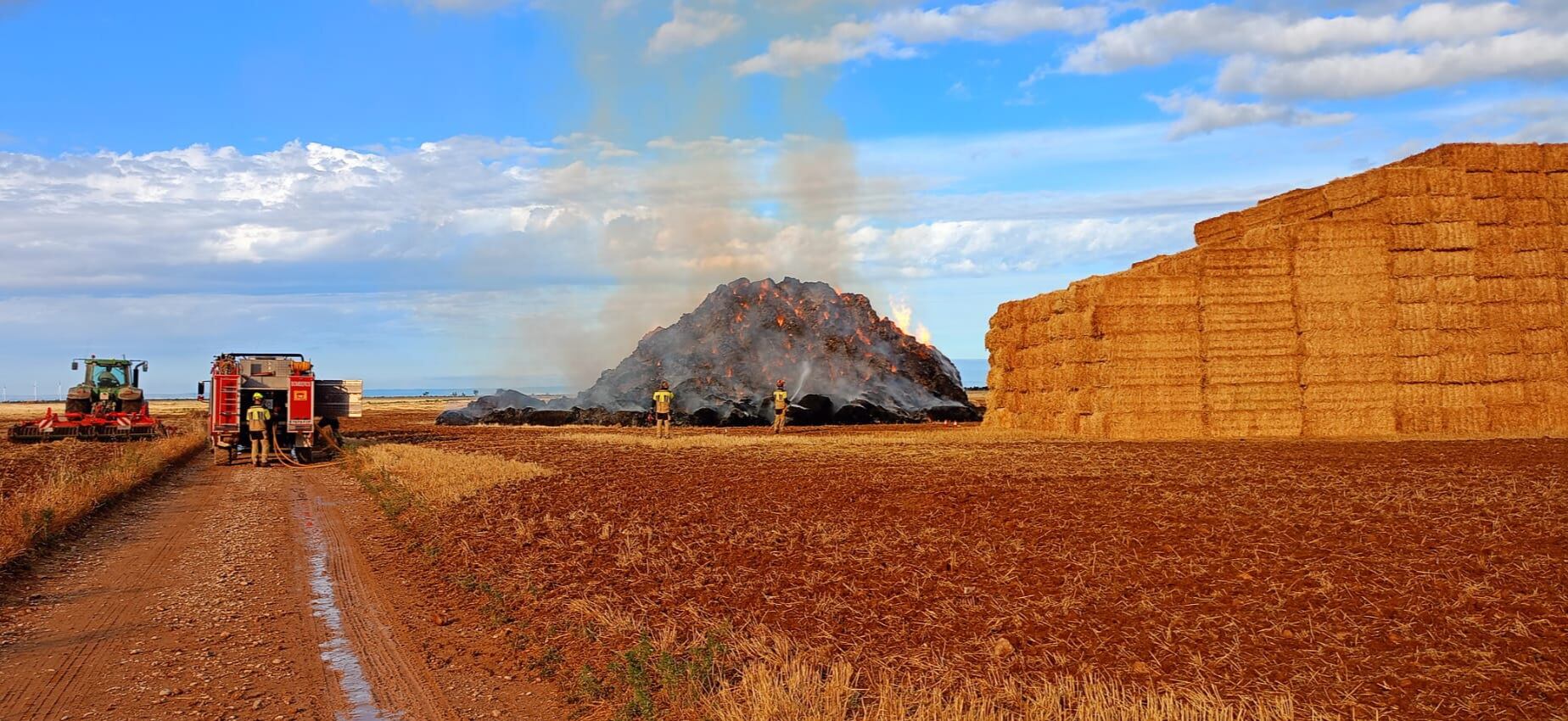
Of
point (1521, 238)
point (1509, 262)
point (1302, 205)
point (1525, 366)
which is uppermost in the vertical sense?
point (1302, 205)

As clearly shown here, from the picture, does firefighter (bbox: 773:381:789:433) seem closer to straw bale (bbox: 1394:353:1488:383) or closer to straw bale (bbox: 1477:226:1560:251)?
straw bale (bbox: 1394:353:1488:383)

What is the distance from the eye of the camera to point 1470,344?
27766 millimetres

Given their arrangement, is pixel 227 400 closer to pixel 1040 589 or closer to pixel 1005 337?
pixel 1005 337

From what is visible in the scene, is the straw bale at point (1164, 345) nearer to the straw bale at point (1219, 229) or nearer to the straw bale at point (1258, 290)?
the straw bale at point (1258, 290)

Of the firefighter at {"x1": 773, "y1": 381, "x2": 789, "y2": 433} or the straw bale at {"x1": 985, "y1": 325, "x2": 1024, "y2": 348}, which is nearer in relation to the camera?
the straw bale at {"x1": 985, "y1": 325, "x2": 1024, "y2": 348}

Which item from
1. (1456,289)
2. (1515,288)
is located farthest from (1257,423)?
(1515,288)

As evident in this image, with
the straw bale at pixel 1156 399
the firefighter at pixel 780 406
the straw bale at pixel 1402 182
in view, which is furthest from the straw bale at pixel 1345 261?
the firefighter at pixel 780 406

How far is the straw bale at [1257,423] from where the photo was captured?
27.7 meters

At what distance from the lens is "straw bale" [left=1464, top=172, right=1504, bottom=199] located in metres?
27.6

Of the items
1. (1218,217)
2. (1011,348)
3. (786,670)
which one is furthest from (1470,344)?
(786,670)

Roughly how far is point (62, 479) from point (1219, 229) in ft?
101

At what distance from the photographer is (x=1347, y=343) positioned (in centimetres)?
2772

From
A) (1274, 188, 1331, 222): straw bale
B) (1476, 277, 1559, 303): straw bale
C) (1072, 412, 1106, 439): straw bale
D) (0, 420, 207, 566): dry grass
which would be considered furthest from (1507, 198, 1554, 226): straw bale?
(0, 420, 207, 566): dry grass

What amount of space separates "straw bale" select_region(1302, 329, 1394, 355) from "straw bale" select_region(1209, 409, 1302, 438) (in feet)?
5.62
